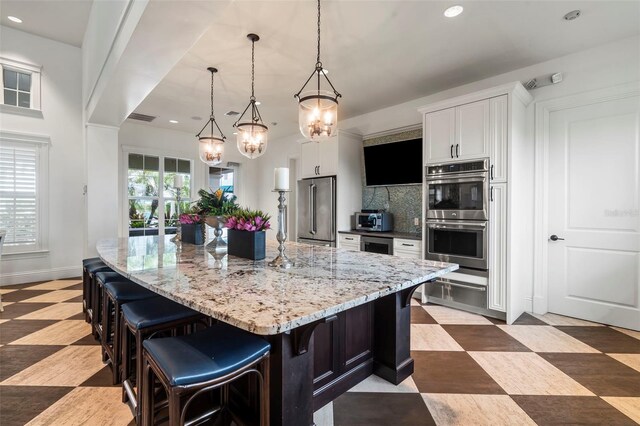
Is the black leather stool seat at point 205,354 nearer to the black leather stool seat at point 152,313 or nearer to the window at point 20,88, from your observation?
the black leather stool seat at point 152,313

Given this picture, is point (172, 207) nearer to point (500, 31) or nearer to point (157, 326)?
point (157, 326)

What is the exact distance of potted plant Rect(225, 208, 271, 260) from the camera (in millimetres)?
1988

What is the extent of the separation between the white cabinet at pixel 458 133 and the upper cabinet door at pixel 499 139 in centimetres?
5

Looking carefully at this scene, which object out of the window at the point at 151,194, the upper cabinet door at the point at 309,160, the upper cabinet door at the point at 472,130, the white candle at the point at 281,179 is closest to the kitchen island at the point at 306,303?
the white candle at the point at 281,179

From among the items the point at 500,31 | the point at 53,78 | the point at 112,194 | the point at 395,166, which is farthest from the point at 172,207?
the point at 500,31

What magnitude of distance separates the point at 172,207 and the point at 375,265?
5.82m

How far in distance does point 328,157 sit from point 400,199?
135 centimetres

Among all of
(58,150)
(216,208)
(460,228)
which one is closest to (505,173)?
(460,228)

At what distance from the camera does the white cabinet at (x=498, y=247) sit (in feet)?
10.2

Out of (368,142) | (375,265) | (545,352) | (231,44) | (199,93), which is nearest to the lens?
(375,265)

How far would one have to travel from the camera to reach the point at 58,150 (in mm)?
4613

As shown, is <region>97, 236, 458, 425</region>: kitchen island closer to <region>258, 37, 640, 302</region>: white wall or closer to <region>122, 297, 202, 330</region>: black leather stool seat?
<region>122, 297, 202, 330</region>: black leather stool seat

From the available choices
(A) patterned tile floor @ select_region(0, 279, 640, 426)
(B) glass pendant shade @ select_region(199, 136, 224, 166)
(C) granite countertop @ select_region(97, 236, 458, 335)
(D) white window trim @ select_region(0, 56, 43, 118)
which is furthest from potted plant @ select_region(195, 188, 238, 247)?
(D) white window trim @ select_region(0, 56, 43, 118)

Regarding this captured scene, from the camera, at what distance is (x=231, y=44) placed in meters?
2.95
